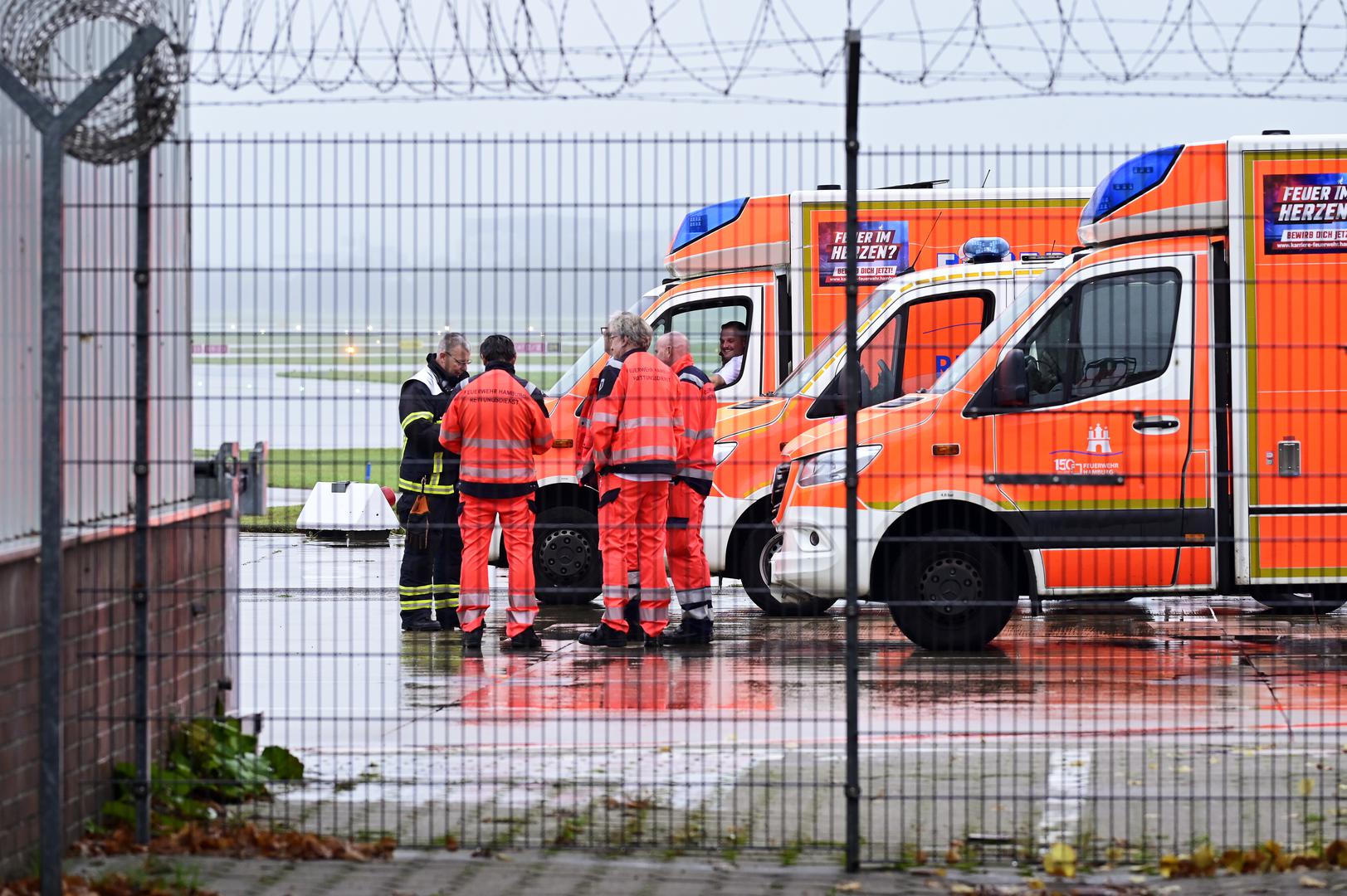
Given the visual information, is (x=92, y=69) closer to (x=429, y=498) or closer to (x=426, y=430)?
(x=426, y=430)

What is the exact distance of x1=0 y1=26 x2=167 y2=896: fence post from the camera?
587cm

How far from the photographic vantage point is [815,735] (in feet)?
25.0

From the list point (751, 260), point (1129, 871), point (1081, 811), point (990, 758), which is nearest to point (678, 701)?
point (990, 758)

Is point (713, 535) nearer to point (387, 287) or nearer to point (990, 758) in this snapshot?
point (990, 758)

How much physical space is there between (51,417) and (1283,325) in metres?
8.29

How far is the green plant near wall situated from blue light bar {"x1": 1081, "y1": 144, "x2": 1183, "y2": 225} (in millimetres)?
6633

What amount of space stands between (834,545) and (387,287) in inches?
221

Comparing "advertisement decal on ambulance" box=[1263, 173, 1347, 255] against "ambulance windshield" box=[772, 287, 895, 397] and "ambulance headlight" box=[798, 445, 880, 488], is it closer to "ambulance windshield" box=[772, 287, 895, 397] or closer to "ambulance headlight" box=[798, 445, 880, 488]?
"ambulance headlight" box=[798, 445, 880, 488]

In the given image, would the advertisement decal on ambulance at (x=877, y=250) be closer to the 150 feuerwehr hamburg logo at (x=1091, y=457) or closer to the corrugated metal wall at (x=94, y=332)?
the 150 feuerwehr hamburg logo at (x=1091, y=457)

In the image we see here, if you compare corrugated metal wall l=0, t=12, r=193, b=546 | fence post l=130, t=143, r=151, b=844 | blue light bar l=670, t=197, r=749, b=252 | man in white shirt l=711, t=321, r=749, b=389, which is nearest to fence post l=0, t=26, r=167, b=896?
corrugated metal wall l=0, t=12, r=193, b=546

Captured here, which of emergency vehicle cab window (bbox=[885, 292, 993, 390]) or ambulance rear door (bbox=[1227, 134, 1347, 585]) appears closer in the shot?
ambulance rear door (bbox=[1227, 134, 1347, 585])

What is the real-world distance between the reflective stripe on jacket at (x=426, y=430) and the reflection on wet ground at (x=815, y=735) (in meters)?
1.02

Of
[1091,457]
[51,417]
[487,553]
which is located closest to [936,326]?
[1091,457]

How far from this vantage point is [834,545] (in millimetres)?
11883
